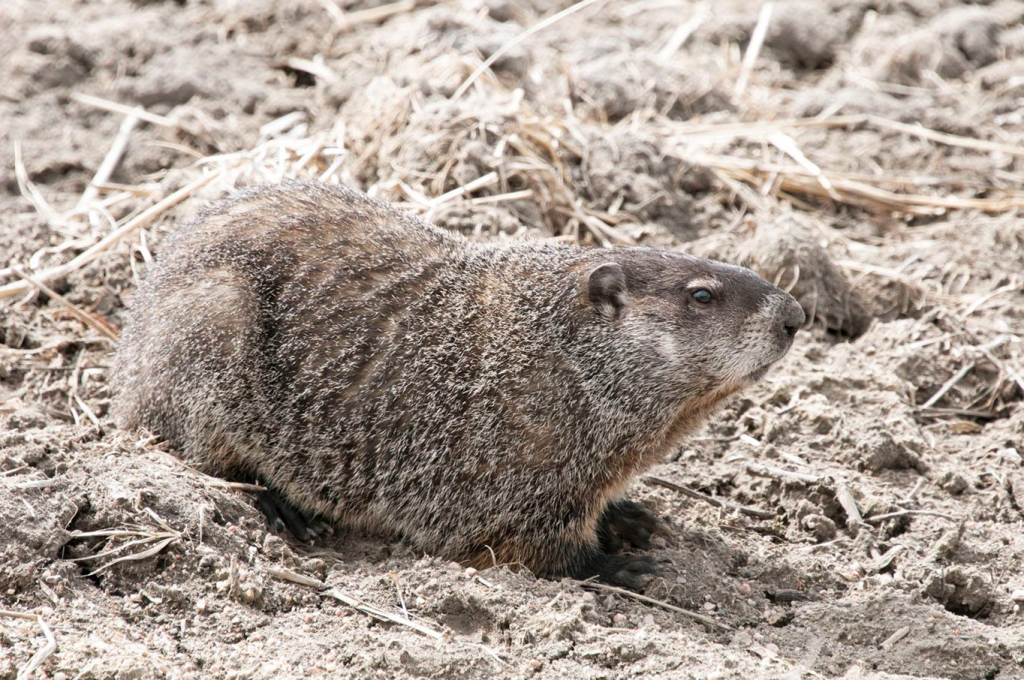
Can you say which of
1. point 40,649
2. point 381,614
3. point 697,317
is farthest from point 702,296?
point 40,649

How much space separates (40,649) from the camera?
3.85m

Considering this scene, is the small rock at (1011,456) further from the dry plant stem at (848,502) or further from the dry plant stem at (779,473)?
the dry plant stem at (779,473)

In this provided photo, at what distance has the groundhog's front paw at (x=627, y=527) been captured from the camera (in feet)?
17.6

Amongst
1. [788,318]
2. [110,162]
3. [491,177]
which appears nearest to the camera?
[788,318]

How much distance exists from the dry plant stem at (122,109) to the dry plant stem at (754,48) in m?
4.29

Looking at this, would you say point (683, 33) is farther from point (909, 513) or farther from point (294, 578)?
point (294, 578)

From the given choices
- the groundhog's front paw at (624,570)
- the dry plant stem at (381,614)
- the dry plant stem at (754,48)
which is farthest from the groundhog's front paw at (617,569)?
the dry plant stem at (754,48)

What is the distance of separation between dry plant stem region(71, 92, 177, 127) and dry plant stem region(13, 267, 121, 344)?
1942 millimetres

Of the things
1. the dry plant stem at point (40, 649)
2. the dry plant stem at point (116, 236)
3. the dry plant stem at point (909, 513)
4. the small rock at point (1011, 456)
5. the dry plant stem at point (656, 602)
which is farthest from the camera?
the dry plant stem at point (116, 236)

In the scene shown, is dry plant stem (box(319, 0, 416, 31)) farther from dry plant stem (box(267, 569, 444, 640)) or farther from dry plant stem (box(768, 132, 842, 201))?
dry plant stem (box(267, 569, 444, 640))

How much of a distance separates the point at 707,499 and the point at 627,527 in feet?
1.56

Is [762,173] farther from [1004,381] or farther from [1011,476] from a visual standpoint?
[1011,476]

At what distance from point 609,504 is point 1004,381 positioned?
2.43 metres

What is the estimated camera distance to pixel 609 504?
17.9 feet
